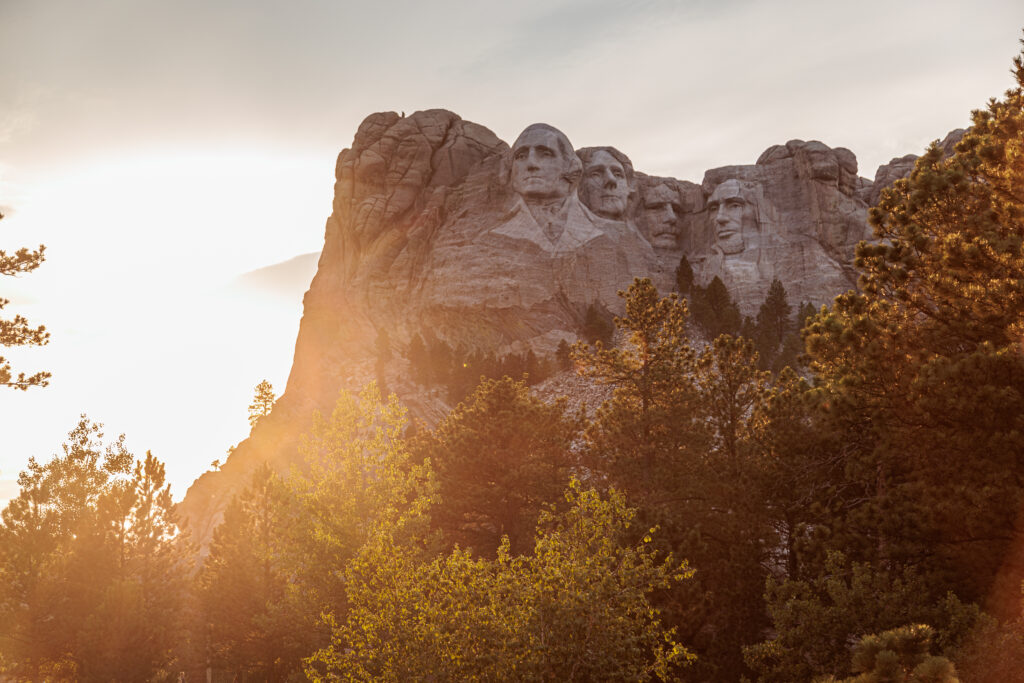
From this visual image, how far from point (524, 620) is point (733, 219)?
292ft

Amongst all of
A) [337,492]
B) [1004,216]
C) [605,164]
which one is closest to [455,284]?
[605,164]

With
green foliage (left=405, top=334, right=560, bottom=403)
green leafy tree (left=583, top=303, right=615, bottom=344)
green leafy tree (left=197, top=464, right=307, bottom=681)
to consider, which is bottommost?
green leafy tree (left=197, top=464, right=307, bottom=681)

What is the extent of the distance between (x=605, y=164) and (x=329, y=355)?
141ft

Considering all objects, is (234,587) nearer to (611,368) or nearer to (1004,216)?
(611,368)

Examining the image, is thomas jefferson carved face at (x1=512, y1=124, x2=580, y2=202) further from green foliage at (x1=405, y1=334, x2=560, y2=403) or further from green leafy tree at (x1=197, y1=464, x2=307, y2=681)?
green leafy tree at (x1=197, y1=464, x2=307, y2=681)

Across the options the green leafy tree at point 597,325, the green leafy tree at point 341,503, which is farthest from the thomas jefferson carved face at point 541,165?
the green leafy tree at point 341,503

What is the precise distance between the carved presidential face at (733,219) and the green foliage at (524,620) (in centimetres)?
8434

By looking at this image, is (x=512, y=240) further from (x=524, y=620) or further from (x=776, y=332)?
(x=524, y=620)

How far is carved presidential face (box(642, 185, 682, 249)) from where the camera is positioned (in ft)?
323

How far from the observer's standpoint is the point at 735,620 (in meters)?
21.8

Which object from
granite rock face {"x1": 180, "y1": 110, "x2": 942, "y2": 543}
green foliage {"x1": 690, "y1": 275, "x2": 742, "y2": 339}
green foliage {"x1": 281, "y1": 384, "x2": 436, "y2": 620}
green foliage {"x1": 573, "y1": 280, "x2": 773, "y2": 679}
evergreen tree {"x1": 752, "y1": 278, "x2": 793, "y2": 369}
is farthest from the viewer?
granite rock face {"x1": 180, "y1": 110, "x2": 942, "y2": 543}

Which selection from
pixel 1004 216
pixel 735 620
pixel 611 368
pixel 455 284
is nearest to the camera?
pixel 1004 216

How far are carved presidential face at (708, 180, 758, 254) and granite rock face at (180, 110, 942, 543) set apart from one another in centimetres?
18

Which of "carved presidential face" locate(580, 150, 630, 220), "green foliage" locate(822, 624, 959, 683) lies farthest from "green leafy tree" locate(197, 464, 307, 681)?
"carved presidential face" locate(580, 150, 630, 220)
